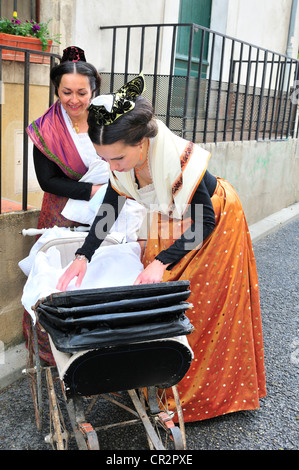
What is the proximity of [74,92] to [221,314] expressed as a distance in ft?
4.74

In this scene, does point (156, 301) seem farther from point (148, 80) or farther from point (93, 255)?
point (148, 80)

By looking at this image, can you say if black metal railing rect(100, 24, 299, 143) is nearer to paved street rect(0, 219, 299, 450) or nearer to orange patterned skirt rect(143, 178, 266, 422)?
orange patterned skirt rect(143, 178, 266, 422)

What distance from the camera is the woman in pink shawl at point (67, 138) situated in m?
2.54

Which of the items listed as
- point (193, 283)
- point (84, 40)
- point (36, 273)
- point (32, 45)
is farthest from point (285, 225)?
point (36, 273)

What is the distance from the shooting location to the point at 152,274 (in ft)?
6.64

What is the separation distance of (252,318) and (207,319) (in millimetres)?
346

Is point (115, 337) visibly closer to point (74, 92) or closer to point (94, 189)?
point (94, 189)

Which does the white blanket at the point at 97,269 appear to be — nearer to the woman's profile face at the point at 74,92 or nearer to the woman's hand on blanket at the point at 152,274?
the woman's hand on blanket at the point at 152,274

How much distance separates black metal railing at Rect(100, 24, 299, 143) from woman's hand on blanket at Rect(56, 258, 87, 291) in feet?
8.23

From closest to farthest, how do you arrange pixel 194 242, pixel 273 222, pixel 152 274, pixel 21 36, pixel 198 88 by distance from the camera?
pixel 152 274 → pixel 194 242 → pixel 21 36 → pixel 198 88 → pixel 273 222

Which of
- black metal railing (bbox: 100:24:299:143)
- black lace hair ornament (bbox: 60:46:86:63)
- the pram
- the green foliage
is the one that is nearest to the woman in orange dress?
the pram

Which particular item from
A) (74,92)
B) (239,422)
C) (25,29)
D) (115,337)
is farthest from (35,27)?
(239,422)

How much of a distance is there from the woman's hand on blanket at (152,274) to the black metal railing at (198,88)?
2544 millimetres

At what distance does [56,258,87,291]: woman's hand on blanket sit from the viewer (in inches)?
80.8
